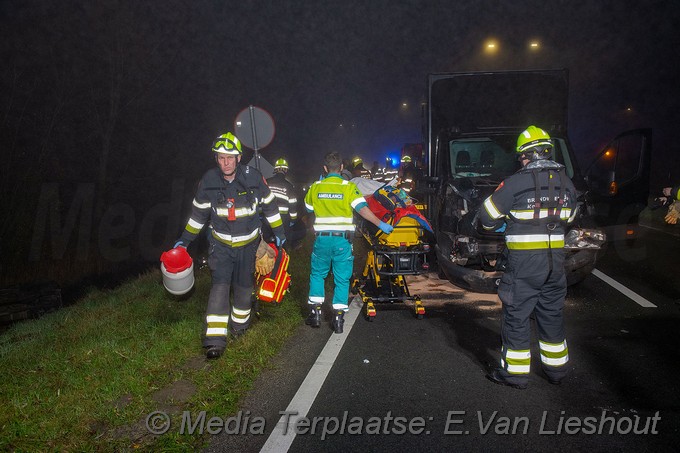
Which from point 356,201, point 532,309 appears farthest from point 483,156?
point 532,309

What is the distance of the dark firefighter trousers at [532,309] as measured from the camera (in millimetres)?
3787

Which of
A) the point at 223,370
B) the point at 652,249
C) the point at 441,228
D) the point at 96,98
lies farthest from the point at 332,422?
the point at 96,98

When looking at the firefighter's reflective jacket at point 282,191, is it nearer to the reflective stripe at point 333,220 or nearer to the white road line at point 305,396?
the reflective stripe at point 333,220

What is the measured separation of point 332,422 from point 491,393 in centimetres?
135

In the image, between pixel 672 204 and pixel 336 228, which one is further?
pixel 336 228

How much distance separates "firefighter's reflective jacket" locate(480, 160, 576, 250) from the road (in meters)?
1.24

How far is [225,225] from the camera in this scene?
15.1 ft

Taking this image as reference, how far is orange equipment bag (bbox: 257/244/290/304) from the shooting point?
500 cm

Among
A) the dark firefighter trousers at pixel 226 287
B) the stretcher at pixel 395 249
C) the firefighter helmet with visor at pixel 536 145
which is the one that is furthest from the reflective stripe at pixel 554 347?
the dark firefighter trousers at pixel 226 287

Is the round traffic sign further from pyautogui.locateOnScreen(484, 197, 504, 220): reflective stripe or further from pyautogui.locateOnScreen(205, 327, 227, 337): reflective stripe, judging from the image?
pyautogui.locateOnScreen(484, 197, 504, 220): reflective stripe

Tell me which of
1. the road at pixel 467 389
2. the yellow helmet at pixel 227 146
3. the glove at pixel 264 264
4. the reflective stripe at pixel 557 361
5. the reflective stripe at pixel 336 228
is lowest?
the road at pixel 467 389

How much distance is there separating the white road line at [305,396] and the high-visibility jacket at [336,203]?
1.25m

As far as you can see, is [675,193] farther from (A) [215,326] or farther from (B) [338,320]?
(A) [215,326]

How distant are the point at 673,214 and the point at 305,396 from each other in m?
4.25
